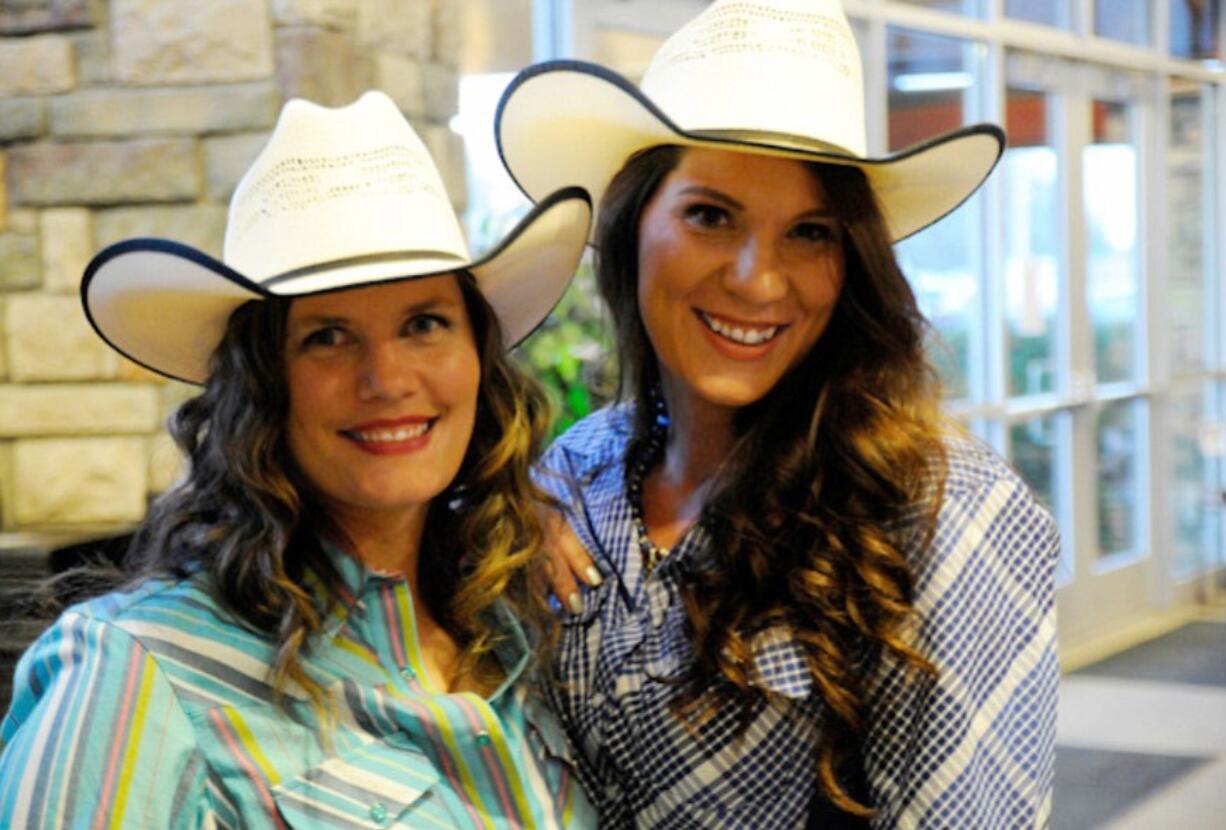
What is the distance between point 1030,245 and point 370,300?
528cm

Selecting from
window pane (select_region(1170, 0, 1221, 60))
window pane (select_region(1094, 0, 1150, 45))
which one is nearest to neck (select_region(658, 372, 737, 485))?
window pane (select_region(1094, 0, 1150, 45))

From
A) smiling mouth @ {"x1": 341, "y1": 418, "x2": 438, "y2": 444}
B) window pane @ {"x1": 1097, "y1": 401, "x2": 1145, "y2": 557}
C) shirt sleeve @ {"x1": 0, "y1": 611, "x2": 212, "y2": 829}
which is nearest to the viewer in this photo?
shirt sleeve @ {"x1": 0, "y1": 611, "x2": 212, "y2": 829}

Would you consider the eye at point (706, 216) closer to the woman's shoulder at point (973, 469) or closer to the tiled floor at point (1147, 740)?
the woman's shoulder at point (973, 469)

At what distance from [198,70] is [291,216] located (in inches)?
75.5

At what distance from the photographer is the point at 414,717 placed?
1.49 m

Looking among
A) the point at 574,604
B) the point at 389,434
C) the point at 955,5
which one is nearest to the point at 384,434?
the point at 389,434

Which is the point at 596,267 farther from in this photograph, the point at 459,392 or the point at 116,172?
the point at 116,172

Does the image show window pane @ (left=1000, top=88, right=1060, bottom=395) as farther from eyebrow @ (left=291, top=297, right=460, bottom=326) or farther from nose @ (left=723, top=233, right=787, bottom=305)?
eyebrow @ (left=291, top=297, right=460, bottom=326)

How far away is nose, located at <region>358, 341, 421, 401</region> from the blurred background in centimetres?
54

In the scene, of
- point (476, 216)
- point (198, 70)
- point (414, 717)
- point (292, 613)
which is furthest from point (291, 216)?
point (476, 216)

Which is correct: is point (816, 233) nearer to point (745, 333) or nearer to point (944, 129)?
point (745, 333)

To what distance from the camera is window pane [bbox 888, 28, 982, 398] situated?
18.8ft

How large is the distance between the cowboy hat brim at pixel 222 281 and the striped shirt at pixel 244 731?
9.9 inches

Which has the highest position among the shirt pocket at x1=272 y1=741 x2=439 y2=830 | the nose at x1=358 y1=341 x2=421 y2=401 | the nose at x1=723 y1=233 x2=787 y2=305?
the nose at x1=723 y1=233 x2=787 y2=305
